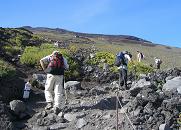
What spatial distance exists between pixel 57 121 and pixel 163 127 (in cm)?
294

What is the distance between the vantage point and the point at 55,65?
47.9 feet

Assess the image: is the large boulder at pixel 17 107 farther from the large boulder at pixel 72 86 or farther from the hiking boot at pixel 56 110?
the large boulder at pixel 72 86

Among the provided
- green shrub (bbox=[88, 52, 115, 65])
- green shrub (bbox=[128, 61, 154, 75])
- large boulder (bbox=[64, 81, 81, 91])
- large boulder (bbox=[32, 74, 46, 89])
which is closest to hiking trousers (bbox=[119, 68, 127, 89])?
large boulder (bbox=[64, 81, 81, 91])

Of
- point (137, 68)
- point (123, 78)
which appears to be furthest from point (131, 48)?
point (123, 78)

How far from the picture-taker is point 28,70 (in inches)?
862

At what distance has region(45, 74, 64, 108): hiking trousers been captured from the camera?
14.5 m

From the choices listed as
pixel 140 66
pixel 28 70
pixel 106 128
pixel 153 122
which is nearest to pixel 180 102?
pixel 153 122

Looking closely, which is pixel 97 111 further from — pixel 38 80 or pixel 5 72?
pixel 38 80

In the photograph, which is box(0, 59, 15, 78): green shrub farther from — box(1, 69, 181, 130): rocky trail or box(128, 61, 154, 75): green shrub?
box(128, 61, 154, 75): green shrub

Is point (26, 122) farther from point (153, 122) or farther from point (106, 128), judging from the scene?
point (153, 122)

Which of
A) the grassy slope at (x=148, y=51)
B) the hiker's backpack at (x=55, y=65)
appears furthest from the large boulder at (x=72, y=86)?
the grassy slope at (x=148, y=51)

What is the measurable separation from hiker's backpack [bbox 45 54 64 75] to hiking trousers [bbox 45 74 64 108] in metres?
0.16

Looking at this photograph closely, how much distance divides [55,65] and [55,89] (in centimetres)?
68

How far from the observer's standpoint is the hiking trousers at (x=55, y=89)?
1446cm
